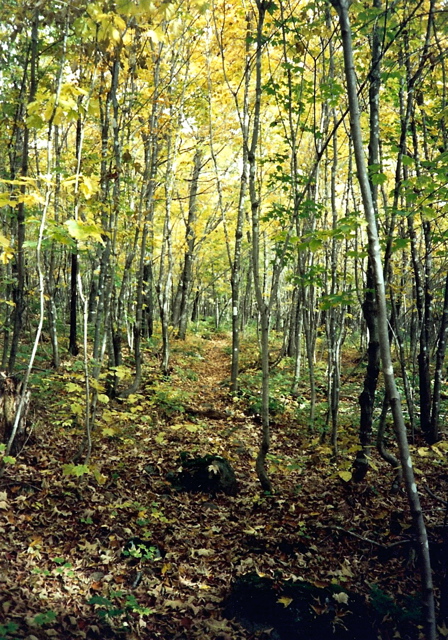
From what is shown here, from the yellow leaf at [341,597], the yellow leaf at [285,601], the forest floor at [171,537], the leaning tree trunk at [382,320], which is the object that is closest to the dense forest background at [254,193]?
the leaning tree trunk at [382,320]

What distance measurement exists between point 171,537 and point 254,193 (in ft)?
14.4

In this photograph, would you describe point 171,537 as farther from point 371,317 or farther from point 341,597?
point 371,317

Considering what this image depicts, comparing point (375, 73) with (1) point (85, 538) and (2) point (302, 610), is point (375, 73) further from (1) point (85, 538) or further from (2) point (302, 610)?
(1) point (85, 538)

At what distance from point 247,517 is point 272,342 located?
14.7 meters

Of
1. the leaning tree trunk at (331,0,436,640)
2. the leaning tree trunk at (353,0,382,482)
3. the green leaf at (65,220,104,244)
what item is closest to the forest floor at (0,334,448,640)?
the leaning tree trunk at (331,0,436,640)

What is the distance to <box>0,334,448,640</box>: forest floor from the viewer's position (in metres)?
3.39

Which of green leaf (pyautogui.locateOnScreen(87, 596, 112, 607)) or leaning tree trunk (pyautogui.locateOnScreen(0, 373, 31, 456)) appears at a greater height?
leaning tree trunk (pyautogui.locateOnScreen(0, 373, 31, 456))

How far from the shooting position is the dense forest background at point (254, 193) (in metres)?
3.50

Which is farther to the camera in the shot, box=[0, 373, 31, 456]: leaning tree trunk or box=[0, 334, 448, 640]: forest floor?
box=[0, 373, 31, 456]: leaning tree trunk

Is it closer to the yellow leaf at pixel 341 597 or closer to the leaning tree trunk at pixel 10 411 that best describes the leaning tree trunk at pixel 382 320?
the yellow leaf at pixel 341 597

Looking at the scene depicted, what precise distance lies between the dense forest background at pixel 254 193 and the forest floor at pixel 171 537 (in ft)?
0.98

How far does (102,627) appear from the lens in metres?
3.23

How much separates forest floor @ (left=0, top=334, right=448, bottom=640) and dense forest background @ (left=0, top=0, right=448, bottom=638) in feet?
0.98

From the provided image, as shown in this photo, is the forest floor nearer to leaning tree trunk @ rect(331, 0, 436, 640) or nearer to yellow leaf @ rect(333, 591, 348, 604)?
yellow leaf @ rect(333, 591, 348, 604)
